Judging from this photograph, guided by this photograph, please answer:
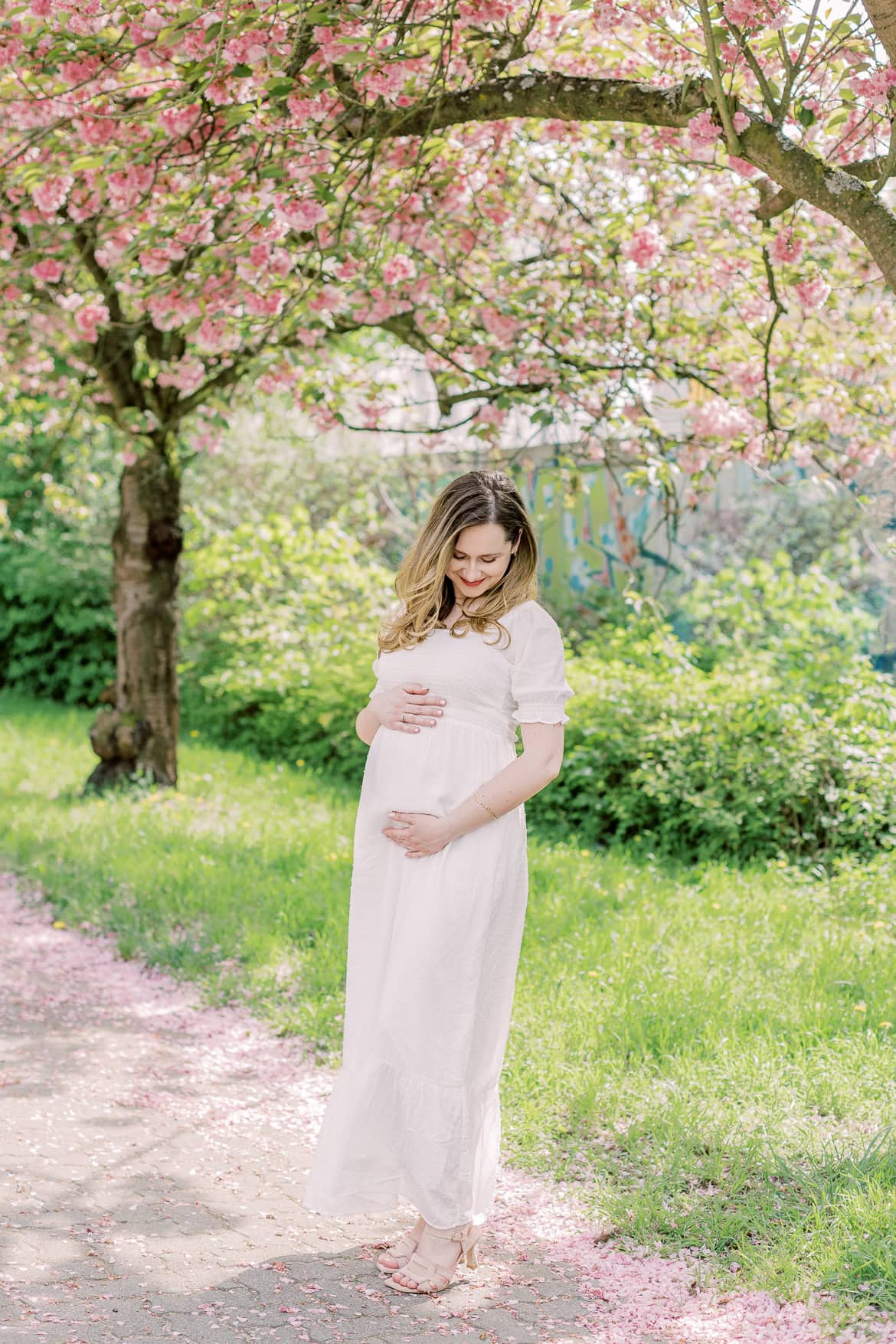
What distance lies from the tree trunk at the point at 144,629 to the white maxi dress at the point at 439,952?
586 centimetres

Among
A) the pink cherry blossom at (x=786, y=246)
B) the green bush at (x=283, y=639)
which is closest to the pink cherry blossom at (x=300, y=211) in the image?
the pink cherry blossom at (x=786, y=246)

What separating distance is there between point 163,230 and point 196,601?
26.2 ft

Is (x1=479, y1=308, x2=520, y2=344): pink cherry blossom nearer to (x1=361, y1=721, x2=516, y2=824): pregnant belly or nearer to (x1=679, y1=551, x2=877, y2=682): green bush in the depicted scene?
(x1=679, y1=551, x2=877, y2=682): green bush

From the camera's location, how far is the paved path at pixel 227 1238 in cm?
302

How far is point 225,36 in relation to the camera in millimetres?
4273

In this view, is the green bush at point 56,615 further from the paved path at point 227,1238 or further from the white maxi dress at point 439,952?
the white maxi dress at point 439,952

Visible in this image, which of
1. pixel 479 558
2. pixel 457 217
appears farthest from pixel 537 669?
pixel 457 217

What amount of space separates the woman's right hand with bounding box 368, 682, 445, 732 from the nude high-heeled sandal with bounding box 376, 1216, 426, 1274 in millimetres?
1214

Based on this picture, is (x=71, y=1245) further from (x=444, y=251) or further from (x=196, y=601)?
(x=196, y=601)

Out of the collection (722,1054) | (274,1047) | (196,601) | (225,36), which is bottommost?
(274,1047)

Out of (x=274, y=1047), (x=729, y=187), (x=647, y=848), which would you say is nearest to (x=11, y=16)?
(x=729, y=187)

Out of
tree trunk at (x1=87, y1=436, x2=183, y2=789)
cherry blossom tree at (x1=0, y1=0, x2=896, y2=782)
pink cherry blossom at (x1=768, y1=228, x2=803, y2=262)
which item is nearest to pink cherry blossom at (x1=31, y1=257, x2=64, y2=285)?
cherry blossom tree at (x1=0, y1=0, x2=896, y2=782)

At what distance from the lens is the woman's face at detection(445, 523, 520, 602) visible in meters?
3.25

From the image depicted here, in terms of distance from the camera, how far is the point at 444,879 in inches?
125
